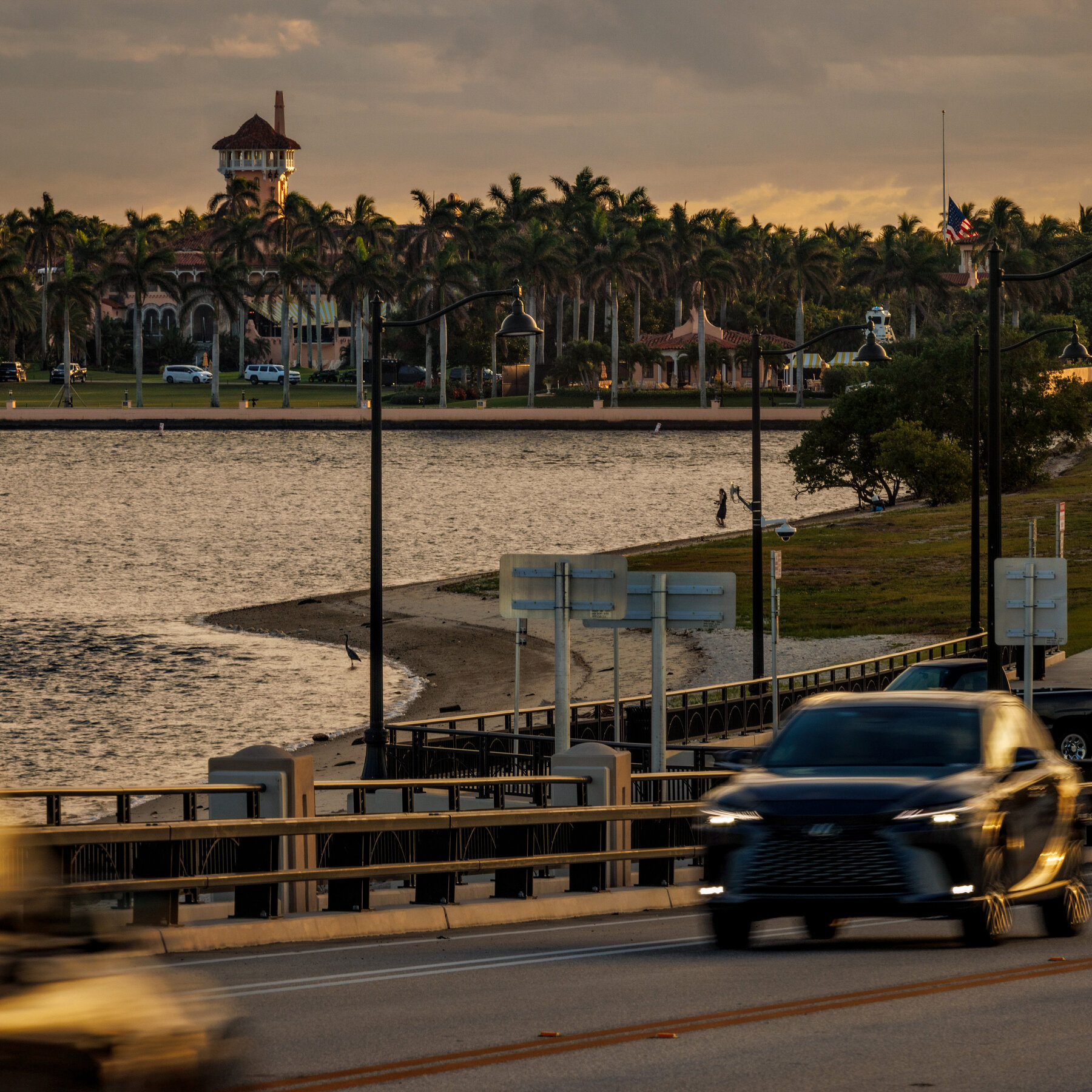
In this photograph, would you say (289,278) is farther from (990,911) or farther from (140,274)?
(990,911)

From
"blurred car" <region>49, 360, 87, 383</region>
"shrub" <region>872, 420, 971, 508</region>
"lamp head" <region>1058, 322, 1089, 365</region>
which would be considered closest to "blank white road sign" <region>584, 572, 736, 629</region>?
"lamp head" <region>1058, 322, 1089, 365</region>

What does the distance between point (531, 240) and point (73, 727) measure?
12904 cm

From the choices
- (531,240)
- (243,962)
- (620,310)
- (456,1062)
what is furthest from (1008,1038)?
(620,310)

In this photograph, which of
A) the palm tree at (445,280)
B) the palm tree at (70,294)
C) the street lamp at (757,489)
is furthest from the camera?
the palm tree at (70,294)

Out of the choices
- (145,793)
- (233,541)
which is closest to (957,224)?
(233,541)

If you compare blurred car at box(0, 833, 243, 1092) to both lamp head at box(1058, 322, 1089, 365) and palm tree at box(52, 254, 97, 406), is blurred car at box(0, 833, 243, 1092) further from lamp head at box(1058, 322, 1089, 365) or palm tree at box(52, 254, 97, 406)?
palm tree at box(52, 254, 97, 406)

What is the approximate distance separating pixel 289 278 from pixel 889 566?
117 m

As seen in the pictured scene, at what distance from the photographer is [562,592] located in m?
19.0

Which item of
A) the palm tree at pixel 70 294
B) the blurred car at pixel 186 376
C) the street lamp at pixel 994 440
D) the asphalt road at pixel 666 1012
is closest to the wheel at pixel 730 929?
the asphalt road at pixel 666 1012

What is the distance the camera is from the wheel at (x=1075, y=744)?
25.9 meters

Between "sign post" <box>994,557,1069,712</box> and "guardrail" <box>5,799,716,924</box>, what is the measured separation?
25.5ft

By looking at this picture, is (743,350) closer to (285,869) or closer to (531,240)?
(531,240)

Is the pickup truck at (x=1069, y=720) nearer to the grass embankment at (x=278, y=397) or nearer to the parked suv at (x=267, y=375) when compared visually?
the grass embankment at (x=278, y=397)

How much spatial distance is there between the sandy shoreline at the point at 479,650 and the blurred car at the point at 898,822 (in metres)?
22.5
